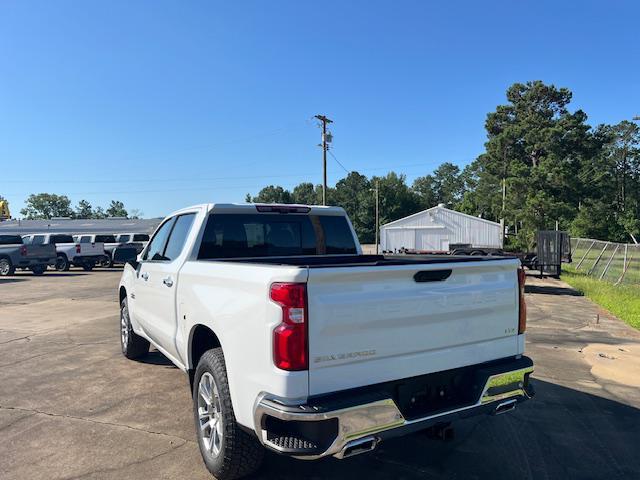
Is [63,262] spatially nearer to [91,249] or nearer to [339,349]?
[91,249]

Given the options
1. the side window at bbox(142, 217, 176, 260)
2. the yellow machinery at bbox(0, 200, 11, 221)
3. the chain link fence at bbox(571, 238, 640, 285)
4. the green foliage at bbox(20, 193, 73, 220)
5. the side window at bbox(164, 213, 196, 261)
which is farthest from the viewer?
the green foliage at bbox(20, 193, 73, 220)

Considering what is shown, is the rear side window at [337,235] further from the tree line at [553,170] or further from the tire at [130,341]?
the tree line at [553,170]

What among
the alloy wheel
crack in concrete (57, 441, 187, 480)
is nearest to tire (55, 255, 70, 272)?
crack in concrete (57, 441, 187, 480)

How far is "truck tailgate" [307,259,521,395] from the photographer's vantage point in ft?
8.59

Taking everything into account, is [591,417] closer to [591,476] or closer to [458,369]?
[591,476]

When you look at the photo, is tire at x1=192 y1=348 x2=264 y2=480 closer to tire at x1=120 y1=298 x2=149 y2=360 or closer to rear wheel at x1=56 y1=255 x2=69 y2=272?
tire at x1=120 y1=298 x2=149 y2=360

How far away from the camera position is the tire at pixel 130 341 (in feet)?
20.6

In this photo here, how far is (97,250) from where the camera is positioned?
2642cm

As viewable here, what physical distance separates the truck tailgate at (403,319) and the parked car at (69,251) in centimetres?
2634

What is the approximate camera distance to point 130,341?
20.7ft

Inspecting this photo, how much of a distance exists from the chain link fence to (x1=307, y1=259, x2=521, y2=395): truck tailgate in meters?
15.1

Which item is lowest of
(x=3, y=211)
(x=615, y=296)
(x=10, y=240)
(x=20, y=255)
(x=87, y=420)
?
(x=615, y=296)

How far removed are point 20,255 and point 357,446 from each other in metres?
24.5

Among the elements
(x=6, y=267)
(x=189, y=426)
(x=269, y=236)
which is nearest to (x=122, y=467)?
(x=189, y=426)
